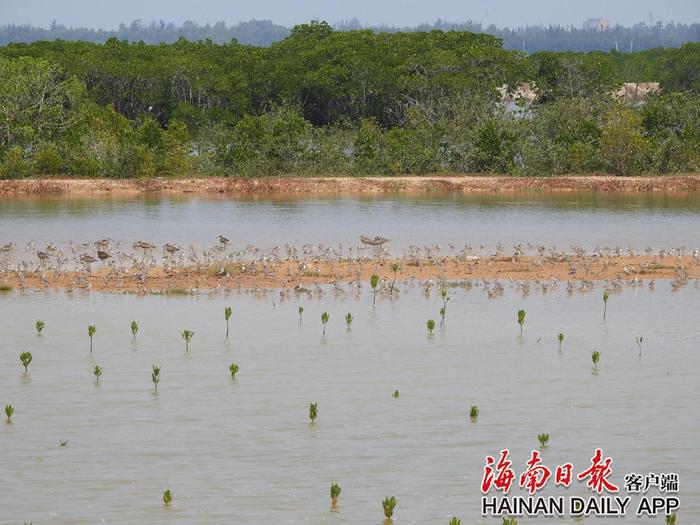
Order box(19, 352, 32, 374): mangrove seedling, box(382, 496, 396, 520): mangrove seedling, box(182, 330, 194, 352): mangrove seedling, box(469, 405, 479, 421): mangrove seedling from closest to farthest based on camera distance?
box(382, 496, 396, 520): mangrove seedling, box(469, 405, 479, 421): mangrove seedling, box(19, 352, 32, 374): mangrove seedling, box(182, 330, 194, 352): mangrove seedling

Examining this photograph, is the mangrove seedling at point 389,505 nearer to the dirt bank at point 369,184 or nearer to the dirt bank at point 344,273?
the dirt bank at point 344,273

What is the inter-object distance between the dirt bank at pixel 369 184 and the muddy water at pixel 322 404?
20.3m

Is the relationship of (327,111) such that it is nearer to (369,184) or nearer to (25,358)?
(369,184)

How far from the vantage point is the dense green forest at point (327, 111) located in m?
43.4

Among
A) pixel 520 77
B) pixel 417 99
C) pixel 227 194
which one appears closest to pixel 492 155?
pixel 227 194

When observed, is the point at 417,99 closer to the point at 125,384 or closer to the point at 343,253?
the point at 343,253

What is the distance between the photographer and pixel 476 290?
21141mm

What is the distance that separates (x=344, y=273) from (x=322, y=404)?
9.09 meters

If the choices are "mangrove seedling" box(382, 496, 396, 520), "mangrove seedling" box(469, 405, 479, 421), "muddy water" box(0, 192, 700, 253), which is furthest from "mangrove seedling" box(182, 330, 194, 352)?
"muddy water" box(0, 192, 700, 253)

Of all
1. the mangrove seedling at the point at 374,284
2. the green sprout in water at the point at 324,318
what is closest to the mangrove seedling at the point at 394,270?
the mangrove seedling at the point at 374,284

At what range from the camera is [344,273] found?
2252 centimetres

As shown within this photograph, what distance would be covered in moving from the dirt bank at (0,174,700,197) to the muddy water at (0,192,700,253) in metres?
1.29

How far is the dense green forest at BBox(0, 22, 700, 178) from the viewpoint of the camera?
4338 centimetres

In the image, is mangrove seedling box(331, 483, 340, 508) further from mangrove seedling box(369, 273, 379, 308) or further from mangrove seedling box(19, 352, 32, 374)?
mangrove seedling box(369, 273, 379, 308)
